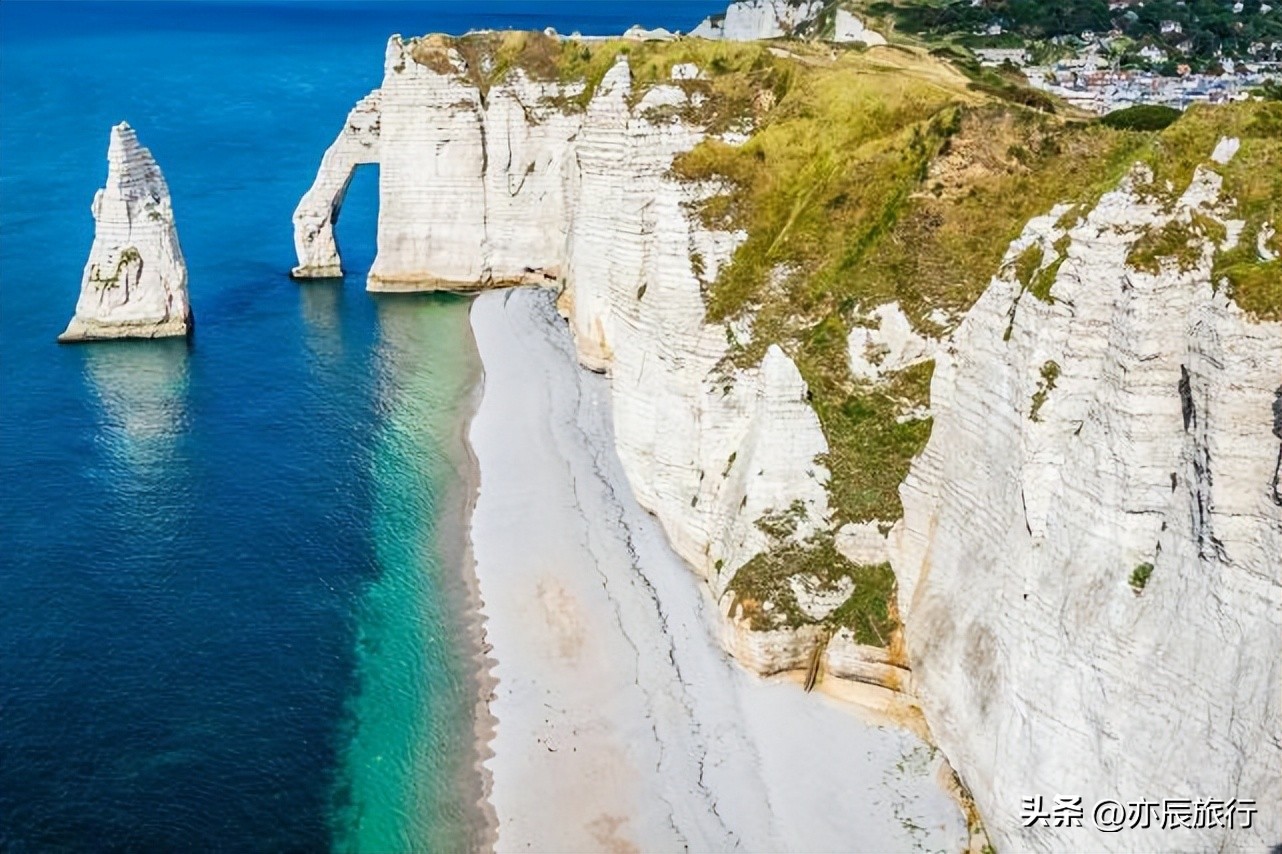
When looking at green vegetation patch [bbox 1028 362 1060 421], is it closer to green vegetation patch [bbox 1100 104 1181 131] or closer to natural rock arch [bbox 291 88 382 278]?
green vegetation patch [bbox 1100 104 1181 131]

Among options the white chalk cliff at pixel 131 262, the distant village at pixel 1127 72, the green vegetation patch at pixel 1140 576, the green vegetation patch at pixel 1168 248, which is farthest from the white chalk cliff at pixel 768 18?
the green vegetation patch at pixel 1140 576

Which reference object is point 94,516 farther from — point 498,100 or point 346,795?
point 498,100

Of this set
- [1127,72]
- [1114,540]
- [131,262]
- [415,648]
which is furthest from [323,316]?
[1127,72]

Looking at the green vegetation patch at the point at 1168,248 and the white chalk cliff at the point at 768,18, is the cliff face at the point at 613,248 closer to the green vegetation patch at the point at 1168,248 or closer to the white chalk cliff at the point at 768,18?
the green vegetation patch at the point at 1168,248

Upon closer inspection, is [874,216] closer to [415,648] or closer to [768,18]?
[415,648]

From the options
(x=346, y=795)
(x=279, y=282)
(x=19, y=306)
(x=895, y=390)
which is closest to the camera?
(x=346, y=795)

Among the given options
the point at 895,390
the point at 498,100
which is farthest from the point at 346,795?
the point at 498,100

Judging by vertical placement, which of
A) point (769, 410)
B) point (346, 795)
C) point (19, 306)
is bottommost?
→ point (346, 795)
